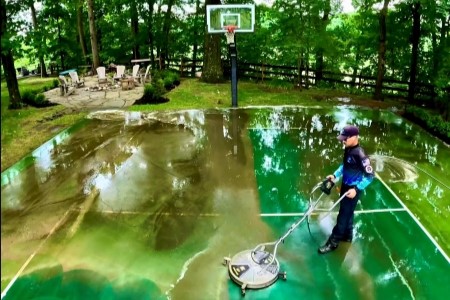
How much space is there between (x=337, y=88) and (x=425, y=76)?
3750 mm

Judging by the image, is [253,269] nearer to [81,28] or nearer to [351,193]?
[351,193]

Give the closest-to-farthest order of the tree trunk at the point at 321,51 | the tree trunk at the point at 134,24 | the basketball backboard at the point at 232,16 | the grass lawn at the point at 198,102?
1. the grass lawn at the point at 198,102
2. the basketball backboard at the point at 232,16
3. the tree trunk at the point at 321,51
4. the tree trunk at the point at 134,24

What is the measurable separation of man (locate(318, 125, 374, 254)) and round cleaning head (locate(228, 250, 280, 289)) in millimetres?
857

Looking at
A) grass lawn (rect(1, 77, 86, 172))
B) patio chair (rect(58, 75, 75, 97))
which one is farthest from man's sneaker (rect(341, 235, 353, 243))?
patio chair (rect(58, 75, 75, 97))

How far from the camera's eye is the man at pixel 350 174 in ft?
15.3

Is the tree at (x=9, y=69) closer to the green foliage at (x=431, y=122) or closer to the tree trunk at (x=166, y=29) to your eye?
the tree trunk at (x=166, y=29)

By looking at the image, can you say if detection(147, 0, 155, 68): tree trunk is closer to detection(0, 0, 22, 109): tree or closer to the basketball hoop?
the basketball hoop

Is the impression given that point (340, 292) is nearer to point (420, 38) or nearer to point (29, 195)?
point (29, 195)

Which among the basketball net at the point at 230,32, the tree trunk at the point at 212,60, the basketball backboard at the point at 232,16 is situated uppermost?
the basketball backboard at the point at 232,16

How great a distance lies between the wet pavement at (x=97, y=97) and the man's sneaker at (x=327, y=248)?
941cm

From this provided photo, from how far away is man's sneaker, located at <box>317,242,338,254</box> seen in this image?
5.21 metres

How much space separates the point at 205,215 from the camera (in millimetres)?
6188

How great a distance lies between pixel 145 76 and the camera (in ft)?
55.0

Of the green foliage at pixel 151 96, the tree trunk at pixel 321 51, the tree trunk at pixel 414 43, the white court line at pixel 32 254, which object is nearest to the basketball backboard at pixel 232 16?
the green foliage at pixel 151 96
